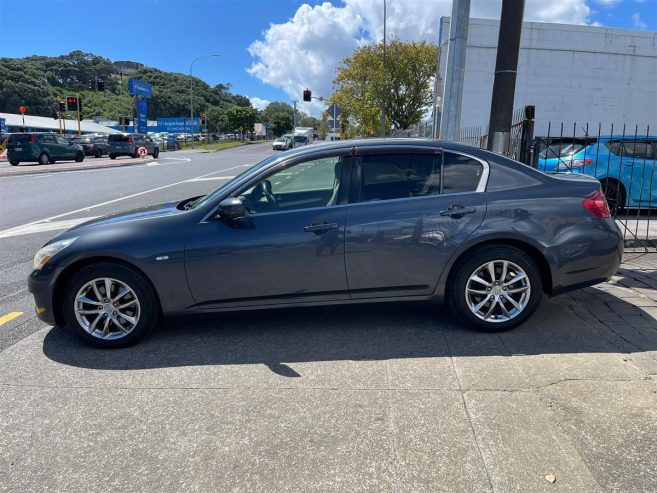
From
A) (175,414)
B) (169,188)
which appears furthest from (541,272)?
(169,188)

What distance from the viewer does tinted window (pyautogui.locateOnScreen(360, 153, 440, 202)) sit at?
4.14 metres

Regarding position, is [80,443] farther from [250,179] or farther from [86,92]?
[86,92]

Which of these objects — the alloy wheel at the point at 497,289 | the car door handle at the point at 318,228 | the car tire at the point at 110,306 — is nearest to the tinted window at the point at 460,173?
the alloy wheel at the point at 497,289

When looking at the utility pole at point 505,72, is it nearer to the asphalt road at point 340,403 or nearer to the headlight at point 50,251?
the asphalt road at point 340,403

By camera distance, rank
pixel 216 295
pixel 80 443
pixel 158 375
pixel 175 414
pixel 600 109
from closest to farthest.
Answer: pixel 80 443 → pixel 175 414 → pixel 158 375 → pixel 216 295 → pixel 600 109

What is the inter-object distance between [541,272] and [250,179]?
258cm

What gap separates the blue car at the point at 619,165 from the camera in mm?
8992

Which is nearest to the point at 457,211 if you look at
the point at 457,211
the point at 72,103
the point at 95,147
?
the point at 457,211

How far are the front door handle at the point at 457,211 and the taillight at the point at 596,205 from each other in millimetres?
983

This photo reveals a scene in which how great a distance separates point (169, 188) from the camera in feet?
51.8

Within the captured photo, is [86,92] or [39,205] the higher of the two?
[86,92]

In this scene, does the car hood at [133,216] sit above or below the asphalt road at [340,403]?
above

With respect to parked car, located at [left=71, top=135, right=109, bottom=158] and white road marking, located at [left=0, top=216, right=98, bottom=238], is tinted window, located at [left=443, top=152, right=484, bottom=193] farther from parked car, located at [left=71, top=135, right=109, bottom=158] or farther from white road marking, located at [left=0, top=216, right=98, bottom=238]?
parked car, located at [left=71, top=135, right=109, bottom=158]

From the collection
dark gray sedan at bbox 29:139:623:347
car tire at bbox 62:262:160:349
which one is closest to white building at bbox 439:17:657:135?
dark gray sedan at bbox 29:139:623:347
